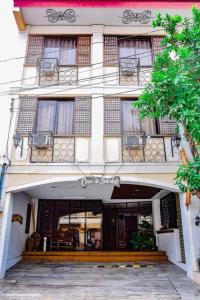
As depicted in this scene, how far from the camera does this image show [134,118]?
25.7 feet

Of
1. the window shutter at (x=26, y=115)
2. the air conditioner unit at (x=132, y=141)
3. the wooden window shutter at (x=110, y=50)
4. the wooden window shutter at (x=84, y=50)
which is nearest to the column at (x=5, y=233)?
the window shutter at (x=26, y=115)

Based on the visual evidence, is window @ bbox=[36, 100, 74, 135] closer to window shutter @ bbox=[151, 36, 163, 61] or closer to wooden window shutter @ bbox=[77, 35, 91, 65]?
wooden window shutter @ bbox=[77, 35, 91, 65]

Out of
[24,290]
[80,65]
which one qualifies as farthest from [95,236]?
[80,65]

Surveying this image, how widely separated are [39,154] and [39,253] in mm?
4116

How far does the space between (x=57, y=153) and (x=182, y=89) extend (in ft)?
13.3

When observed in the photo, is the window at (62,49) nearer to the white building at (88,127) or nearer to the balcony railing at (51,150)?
the white building at (88,127)

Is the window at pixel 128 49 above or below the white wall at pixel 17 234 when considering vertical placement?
above

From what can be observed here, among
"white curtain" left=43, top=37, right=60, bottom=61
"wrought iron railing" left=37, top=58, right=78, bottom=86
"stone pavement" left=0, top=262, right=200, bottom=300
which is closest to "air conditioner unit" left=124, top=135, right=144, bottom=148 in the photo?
"wrought iron railing" left=37, top=58, right=78, bottom=86

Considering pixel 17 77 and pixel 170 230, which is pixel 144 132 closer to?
pixel 170 230

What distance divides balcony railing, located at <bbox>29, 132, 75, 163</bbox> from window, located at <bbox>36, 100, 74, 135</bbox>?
0.44 meters

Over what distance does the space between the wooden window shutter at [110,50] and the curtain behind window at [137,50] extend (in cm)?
28

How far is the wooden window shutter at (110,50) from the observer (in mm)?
8359

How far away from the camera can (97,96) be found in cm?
780

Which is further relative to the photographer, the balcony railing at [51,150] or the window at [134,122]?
the window at [134,122]
